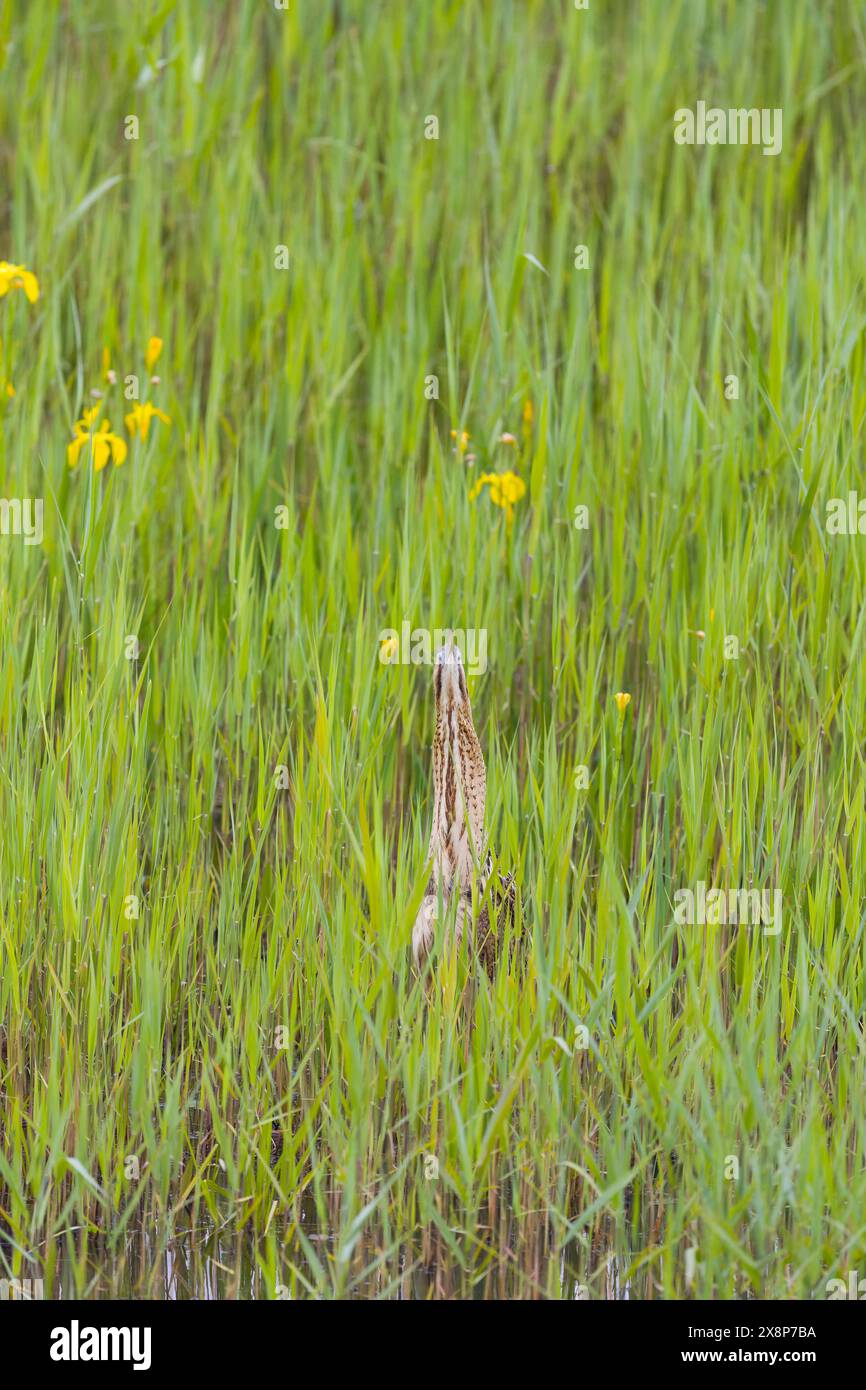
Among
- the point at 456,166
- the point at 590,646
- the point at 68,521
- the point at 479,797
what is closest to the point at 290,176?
the point at 456,166

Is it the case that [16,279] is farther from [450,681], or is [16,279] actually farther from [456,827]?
[456,827]

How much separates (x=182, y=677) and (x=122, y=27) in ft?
11.5

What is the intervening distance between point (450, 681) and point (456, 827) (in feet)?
0.96

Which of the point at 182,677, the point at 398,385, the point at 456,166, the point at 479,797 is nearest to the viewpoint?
the point at 479,797

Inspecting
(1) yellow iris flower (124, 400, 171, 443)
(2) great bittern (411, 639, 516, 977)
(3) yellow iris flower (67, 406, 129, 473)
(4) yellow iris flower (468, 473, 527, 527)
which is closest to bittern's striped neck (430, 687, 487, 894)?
(2) great bittern (411, 639, 516, 977)

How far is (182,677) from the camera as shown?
3674 mm

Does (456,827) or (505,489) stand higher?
(505,489)

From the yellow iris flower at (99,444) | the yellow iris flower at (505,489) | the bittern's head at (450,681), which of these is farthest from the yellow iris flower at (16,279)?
the bittern's head at (450,681)

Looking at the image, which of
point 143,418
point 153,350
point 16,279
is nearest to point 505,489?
point 143,418

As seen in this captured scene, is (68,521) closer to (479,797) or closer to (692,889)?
(479,797)

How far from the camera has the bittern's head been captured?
3184 mm

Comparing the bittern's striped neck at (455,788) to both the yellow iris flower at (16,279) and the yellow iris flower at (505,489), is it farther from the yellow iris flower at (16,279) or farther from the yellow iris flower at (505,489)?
the yellow iris flower at (16,279)

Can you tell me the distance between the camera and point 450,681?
3.19 m

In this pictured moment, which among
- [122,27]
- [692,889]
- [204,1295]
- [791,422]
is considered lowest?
[204,1295]
